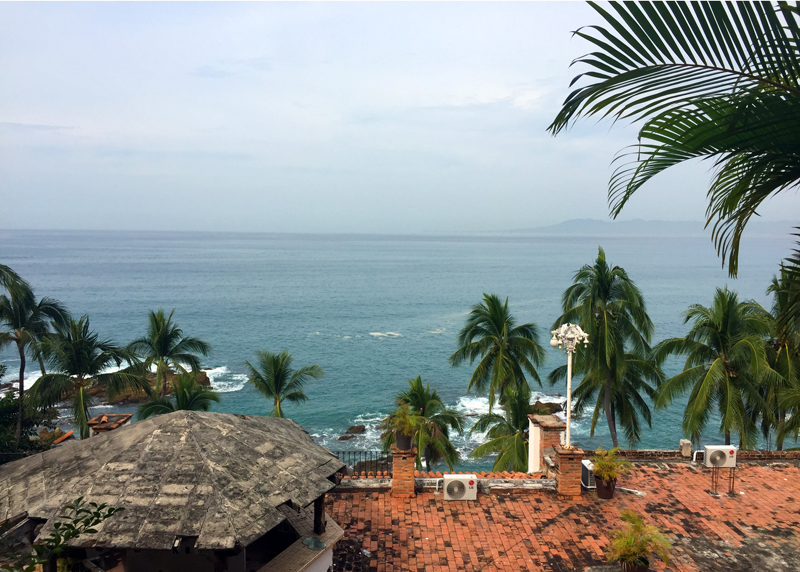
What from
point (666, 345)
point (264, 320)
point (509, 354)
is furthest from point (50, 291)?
point (666, 345)

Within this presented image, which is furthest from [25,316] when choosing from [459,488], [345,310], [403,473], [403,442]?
[345,310]

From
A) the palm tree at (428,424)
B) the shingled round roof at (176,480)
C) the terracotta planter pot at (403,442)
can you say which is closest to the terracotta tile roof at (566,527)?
the terracotta planter pot at (403,442)

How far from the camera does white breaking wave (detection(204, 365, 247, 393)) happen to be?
173 ft

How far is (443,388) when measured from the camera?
54188mm

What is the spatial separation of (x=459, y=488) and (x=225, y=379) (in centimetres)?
4505

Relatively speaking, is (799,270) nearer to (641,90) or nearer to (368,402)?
(641,90)

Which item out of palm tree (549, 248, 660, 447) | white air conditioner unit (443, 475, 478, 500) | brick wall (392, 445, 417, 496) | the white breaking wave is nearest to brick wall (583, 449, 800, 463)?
white air conditioner unit (443, 475, 478, 500)

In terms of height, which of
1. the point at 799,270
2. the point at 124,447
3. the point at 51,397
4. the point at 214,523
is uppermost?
the point at 799,270

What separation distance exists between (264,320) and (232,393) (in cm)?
3490

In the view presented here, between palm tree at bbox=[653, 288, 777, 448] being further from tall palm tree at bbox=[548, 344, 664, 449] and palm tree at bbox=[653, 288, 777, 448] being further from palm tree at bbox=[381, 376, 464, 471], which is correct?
palm tree at bbox=[381, 376, 464, 471]

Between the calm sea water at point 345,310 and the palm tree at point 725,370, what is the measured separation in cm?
1947

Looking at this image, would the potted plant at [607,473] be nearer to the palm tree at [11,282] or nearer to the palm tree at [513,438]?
the palm tree at [513,438]

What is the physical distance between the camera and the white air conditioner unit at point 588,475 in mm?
15070

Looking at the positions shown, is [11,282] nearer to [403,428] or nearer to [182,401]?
[182,401]
